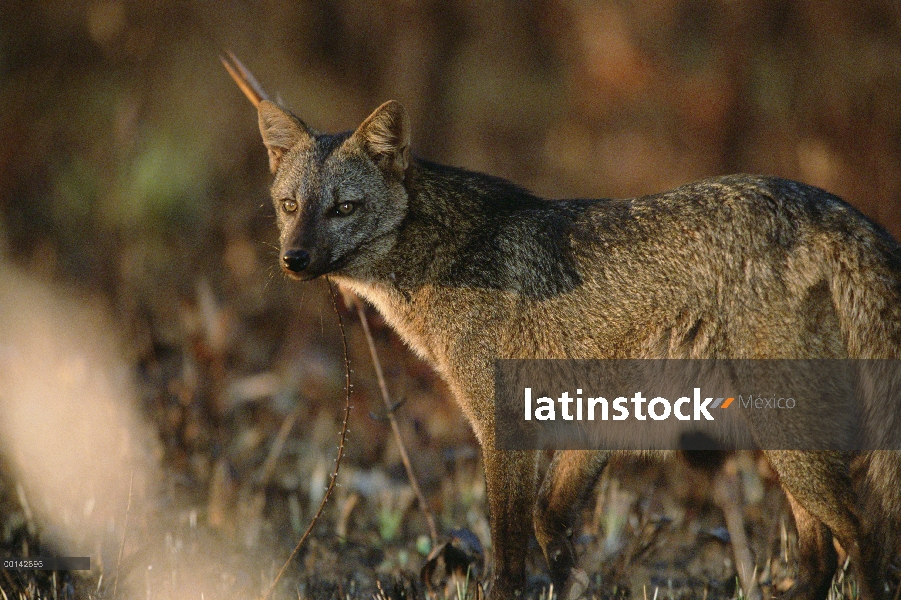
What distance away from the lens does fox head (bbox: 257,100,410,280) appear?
4.73 meters

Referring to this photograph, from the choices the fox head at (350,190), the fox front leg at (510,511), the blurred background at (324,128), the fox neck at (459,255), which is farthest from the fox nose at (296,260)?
the fox front leg at (510,511)

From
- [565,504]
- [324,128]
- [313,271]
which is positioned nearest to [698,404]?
[565,504]

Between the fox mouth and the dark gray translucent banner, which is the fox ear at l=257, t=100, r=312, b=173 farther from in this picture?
the dark gray translucent banner

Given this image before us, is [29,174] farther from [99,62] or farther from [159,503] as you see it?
[159,503]

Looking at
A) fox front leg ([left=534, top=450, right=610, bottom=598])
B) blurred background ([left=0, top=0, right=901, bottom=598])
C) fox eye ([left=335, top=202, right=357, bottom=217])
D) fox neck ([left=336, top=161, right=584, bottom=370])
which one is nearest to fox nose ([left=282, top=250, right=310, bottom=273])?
fox eye ([left=335, top=202, right=357, bottom=217])

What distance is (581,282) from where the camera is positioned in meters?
4.65

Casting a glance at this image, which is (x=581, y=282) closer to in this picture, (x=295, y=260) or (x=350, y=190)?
(x=350, y=190)

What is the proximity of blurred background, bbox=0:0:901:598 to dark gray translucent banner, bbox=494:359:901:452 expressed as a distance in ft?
3.08

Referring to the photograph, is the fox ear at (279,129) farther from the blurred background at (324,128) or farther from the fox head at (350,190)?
the blurred background at (324,128)

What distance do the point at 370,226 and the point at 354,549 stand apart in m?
2.18

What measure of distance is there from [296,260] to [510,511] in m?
1.57

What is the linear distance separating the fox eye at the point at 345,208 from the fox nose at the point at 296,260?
0.42 m

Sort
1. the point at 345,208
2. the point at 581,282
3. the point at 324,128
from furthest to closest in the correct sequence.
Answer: the point at 324,128 → the point at 345,208 → the point at 581,282

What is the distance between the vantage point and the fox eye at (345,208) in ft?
15.7
